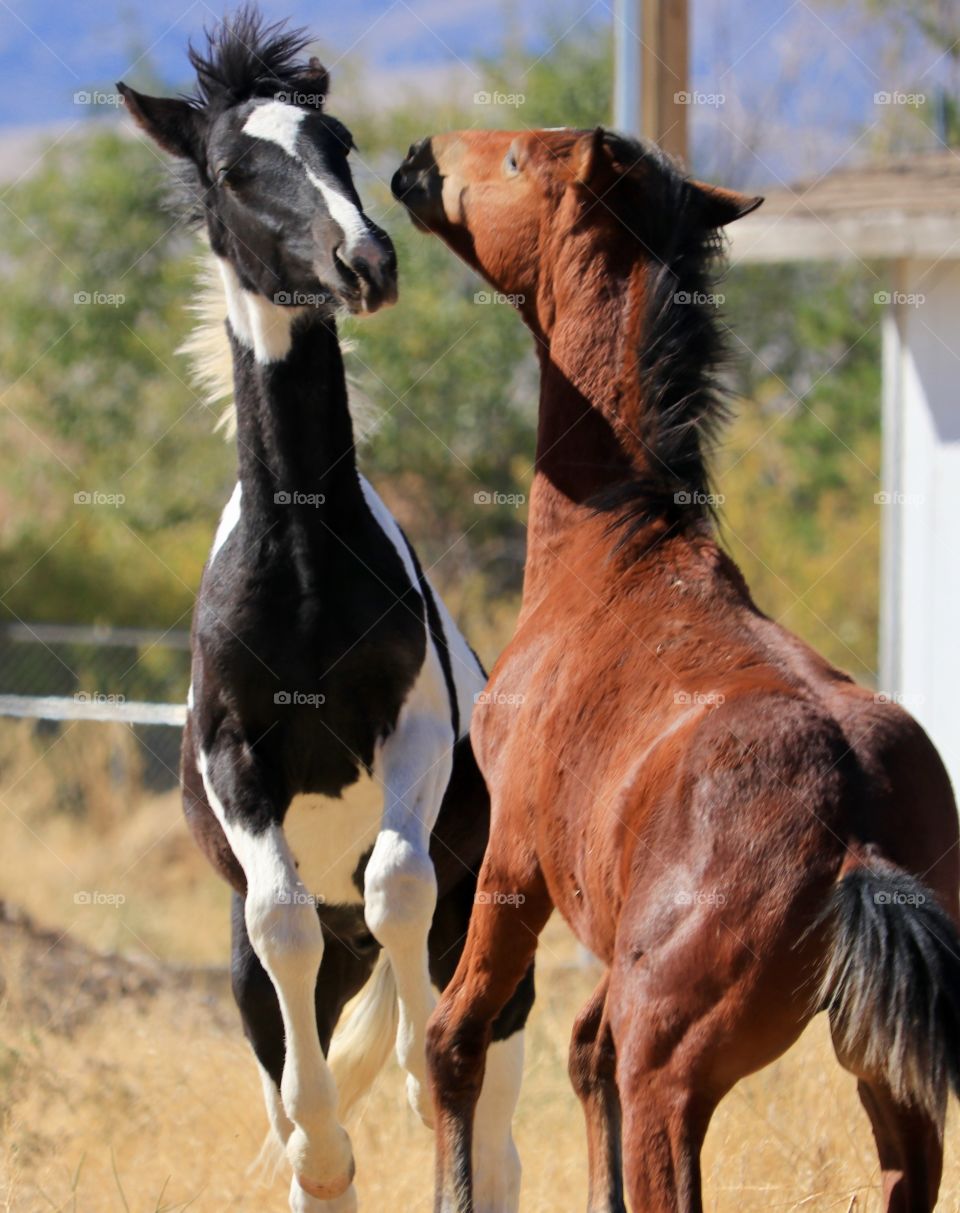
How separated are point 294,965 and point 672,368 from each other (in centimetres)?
181

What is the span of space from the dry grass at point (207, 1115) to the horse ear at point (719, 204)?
254 centimetres

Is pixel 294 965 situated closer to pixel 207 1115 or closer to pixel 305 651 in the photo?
pixel 305 651

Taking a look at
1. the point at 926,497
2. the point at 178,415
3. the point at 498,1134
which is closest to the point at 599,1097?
the point at 498,1134

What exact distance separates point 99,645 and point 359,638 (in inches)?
371

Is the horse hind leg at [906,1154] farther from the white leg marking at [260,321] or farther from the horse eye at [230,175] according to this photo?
the horse eye at [230,175]

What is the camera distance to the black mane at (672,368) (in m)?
3.68

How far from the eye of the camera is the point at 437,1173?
12.8 feet

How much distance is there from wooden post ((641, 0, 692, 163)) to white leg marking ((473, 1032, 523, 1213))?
177 inches

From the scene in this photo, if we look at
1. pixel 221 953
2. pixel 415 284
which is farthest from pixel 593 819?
pixel 415 284

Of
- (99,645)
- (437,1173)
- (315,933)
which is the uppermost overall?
(315,933)

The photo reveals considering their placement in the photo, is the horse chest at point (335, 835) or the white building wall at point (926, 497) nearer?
the horse chest at point (335, 835)

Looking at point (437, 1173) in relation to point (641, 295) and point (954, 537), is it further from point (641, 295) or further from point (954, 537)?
point (954, 537)

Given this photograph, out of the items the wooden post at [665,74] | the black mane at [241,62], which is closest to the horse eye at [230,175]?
the black mane at [241,62]

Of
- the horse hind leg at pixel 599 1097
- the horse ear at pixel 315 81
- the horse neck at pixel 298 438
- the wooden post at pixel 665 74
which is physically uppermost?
the wooden post at pixel 665 74
